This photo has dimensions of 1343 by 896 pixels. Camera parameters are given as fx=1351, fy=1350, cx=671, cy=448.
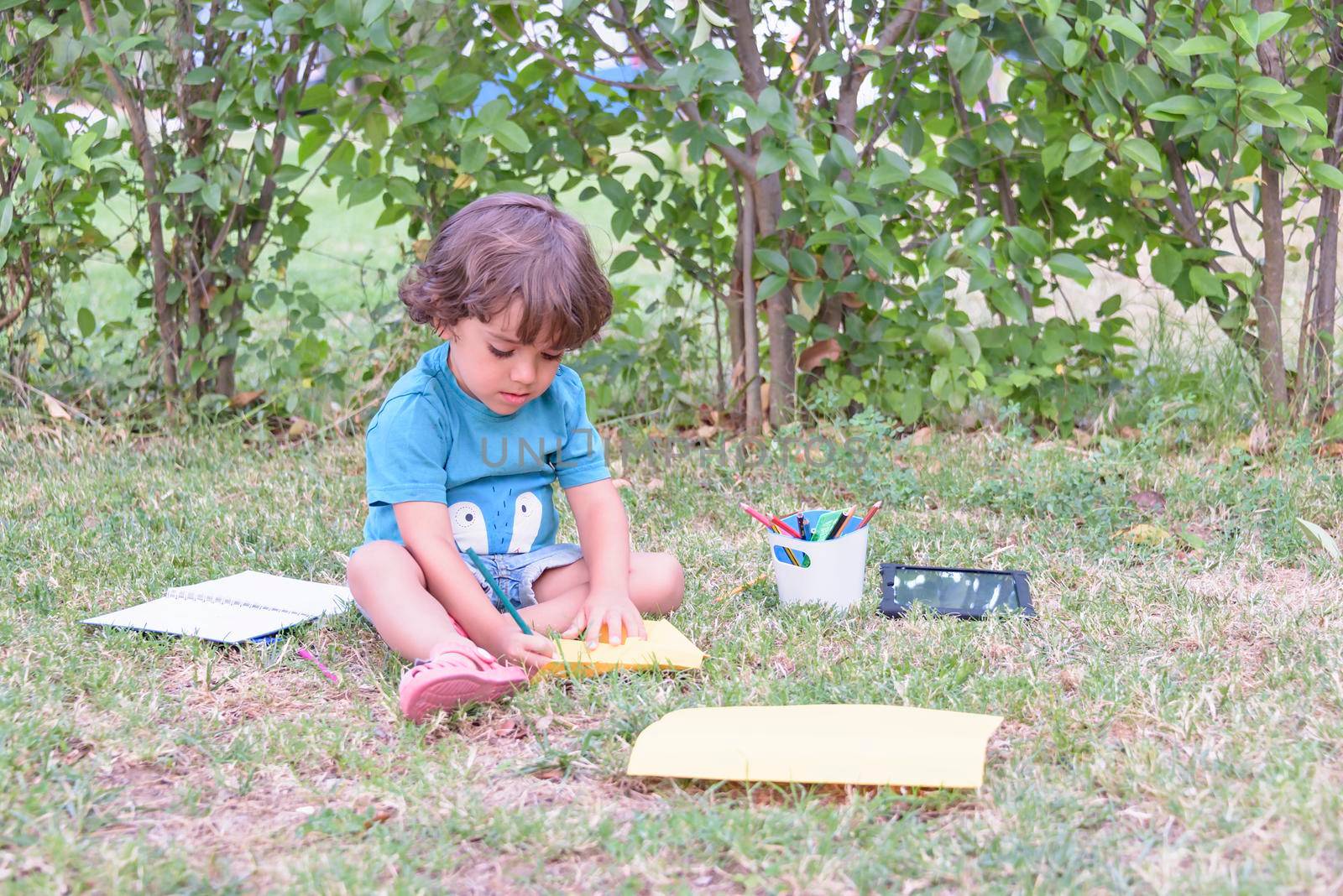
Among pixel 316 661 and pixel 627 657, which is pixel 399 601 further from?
pixel 627 657

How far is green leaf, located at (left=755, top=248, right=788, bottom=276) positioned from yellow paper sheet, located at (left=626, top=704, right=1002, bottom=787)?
5.99ft

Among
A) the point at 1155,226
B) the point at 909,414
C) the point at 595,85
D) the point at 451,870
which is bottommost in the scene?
the point at 451,870

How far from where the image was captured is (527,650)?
2150 millimetres

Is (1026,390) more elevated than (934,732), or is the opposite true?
(1026,390)

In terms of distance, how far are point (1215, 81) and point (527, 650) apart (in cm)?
208

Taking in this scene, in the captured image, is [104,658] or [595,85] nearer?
[104,658]

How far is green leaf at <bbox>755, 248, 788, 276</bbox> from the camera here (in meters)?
3.52

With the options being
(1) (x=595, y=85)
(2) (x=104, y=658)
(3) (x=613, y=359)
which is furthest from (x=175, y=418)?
(2) (x=104, y=658)

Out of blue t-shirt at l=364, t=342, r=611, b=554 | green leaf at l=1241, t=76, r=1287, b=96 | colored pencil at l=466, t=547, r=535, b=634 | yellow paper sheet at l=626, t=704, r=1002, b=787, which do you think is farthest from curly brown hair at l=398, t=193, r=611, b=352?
green leaf at l=1241, t=76, r=1287, b=96

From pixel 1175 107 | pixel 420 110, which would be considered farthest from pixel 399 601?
pixel 1175 107

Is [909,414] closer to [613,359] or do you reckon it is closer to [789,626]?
[613,359]

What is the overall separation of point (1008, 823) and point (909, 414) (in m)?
2.14

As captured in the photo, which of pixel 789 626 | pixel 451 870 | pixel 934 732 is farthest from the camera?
pixel 789 626

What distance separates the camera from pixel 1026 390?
12.4 feet
